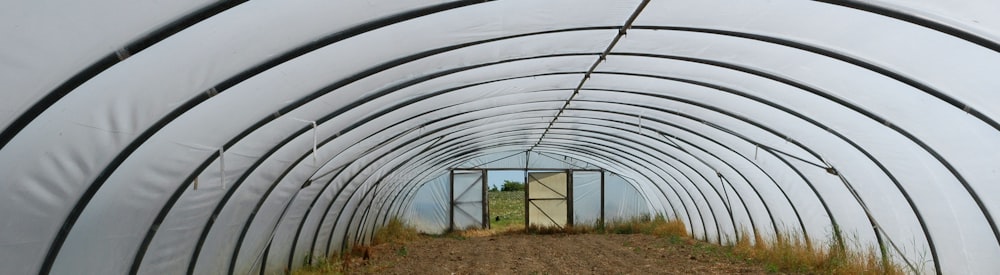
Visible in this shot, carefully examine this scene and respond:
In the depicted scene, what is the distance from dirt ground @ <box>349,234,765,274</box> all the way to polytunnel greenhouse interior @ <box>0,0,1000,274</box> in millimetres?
1539

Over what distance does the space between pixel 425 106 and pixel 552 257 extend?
23.1 feet

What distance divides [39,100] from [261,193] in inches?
209

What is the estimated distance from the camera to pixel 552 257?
16578mm

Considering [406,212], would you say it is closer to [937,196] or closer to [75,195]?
[937,196]

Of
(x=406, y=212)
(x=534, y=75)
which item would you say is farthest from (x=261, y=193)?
(x=406, y=212)

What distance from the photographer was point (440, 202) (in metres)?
25.1

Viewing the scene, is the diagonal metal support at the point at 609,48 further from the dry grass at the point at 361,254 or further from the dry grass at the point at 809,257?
the dry grass at the point at 361,254

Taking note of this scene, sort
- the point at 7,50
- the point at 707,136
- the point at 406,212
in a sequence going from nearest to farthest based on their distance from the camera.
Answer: the point at 7,50 < the point at 707,136 < the point at 406,212

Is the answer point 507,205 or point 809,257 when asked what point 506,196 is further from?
point 809,257

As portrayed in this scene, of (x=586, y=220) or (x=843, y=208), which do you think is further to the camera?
(x=586, y=220)

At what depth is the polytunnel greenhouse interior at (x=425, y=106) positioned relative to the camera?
4.98 m

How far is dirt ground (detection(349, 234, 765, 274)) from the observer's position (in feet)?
46.2

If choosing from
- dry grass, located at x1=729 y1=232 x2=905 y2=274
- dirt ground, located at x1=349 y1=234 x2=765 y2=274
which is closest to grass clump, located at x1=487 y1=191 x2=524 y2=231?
dirt ground, located at x1=349 y1=234 x2=765 y2=274

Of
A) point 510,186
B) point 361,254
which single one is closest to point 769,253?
point 361,254
